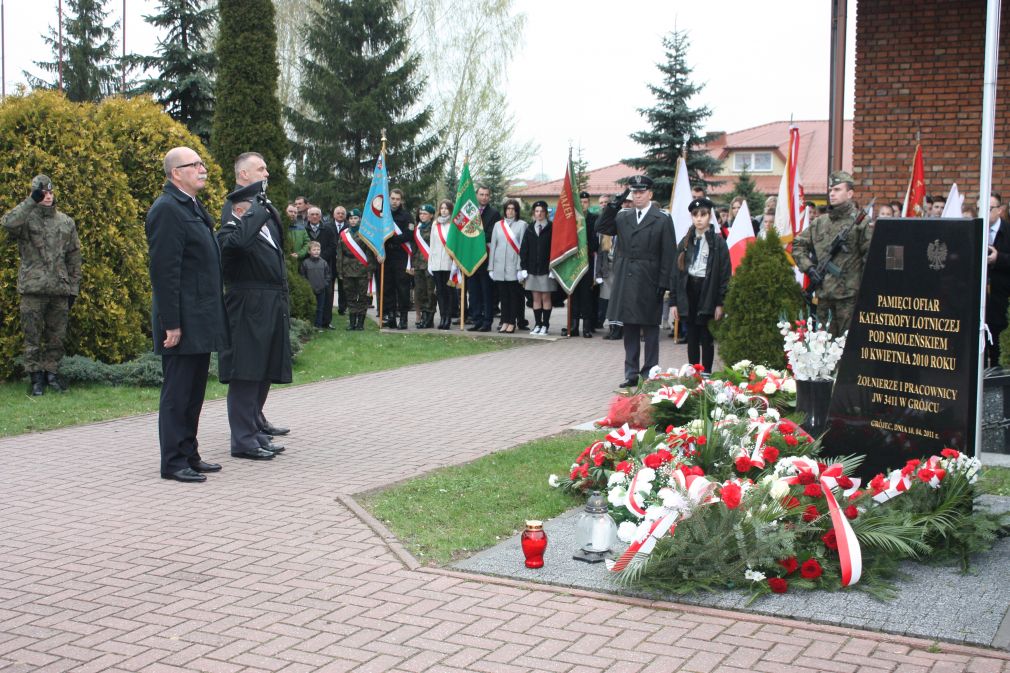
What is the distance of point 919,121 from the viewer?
575 inches

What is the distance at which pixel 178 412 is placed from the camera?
742 cm

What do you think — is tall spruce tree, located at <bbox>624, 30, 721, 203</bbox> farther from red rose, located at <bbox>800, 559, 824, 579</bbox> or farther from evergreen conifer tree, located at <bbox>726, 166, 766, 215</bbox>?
red rose, located at <bbox>800, 559, 824, 579</bbox>

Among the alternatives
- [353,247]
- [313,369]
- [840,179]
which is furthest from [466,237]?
[840,179]

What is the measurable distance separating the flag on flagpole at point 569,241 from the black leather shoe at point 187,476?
9722 mm

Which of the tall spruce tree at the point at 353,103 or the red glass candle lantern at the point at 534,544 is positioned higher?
the tall spruce tree at the point at 353,103

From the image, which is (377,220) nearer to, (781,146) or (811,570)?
(811,570)

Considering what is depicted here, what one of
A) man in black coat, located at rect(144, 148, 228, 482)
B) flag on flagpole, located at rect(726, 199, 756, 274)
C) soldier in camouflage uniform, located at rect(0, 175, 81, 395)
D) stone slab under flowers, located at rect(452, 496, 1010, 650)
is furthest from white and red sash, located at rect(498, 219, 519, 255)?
stone slab under flowers, located at rect(452, 496, 1010, 650)

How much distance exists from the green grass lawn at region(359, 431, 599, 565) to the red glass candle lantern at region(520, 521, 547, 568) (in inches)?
18.3

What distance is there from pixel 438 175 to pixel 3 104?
23.5 m

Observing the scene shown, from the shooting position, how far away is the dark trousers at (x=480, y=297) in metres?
17.6

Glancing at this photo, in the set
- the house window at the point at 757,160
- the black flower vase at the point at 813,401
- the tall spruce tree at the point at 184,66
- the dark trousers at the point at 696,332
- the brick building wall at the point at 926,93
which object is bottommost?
the black flower vase at the point at 813,401

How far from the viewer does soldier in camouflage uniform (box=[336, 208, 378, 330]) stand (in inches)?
705

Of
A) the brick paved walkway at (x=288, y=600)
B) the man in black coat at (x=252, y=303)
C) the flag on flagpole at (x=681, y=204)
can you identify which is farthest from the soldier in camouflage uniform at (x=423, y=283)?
the man in black coat at (x=252, y=303)

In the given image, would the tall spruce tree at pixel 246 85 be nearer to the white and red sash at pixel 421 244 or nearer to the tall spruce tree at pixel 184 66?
the white and red sash at pixel 421 244
